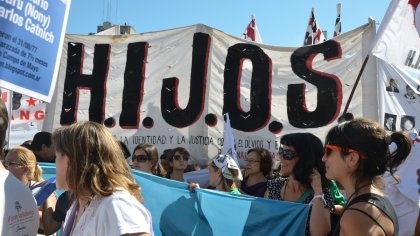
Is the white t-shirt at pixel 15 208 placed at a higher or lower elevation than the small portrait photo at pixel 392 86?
lower

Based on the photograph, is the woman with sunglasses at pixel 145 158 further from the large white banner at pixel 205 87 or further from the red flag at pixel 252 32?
the red flag at pixel 252 32

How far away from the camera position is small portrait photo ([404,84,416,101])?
17.0 feet

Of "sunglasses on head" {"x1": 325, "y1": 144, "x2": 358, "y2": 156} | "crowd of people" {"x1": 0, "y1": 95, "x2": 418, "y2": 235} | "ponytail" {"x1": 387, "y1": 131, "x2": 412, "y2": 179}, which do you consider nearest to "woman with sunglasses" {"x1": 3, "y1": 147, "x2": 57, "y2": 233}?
"crowd of people" {"x1": 0, "y1": 95, "x2": 418, "y2": 235}

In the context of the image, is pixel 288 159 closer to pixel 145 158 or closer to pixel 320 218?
pixel 320 218

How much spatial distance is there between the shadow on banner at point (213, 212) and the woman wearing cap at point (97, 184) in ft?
5.35

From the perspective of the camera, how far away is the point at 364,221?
1.72 metres

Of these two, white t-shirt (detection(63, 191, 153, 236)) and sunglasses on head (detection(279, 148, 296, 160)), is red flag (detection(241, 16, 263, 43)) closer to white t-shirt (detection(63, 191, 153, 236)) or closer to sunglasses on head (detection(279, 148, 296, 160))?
sunglasses on head (detection(279, 148, 296, 160))

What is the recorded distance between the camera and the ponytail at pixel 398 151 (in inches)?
77.9

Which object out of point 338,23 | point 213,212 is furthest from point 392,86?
point 338,23

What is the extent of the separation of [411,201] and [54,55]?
8.98ft

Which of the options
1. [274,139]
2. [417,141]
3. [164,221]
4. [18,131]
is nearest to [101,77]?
[18,131]

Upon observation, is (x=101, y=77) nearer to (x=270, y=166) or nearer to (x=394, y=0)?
(x=270, y=166)

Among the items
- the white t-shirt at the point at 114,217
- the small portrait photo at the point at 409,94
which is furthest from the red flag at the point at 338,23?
the white t-shirt at the point at 114,217

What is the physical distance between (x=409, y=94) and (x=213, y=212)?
299 cm
